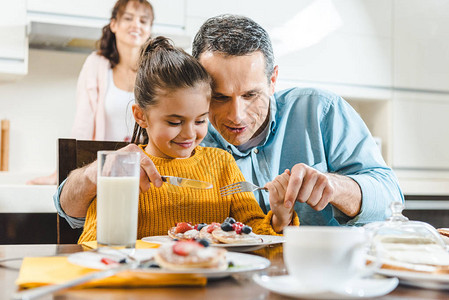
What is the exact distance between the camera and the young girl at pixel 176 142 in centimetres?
132

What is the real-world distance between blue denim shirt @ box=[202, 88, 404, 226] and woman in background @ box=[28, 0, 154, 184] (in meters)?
1.14

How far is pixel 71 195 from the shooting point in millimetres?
1282

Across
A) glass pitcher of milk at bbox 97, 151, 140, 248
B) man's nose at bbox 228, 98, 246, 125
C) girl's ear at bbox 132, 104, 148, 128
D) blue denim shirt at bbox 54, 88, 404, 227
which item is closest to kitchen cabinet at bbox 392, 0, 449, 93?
blue denim shirt at bbox 54, 88, 404, 227

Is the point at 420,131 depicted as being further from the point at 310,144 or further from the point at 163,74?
the point at 163,74

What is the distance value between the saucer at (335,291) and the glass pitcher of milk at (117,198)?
0.99ft

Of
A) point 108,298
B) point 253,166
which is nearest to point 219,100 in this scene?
point 253,166

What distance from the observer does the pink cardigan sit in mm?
2725

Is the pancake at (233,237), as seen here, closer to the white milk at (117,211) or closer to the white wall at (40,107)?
the white milk at (117,211)

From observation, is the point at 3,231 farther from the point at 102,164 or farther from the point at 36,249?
the point at 102,164

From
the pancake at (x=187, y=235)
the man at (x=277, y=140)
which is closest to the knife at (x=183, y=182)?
the man at (x=277, y=140)

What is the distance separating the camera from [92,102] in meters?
2.75

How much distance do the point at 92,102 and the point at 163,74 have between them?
1.49m

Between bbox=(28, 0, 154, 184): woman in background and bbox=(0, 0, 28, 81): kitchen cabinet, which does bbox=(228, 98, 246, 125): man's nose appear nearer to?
bbox=(28, 0, 154, 184): woman in background

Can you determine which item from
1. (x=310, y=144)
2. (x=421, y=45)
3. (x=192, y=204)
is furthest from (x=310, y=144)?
(x=421, y=45)
